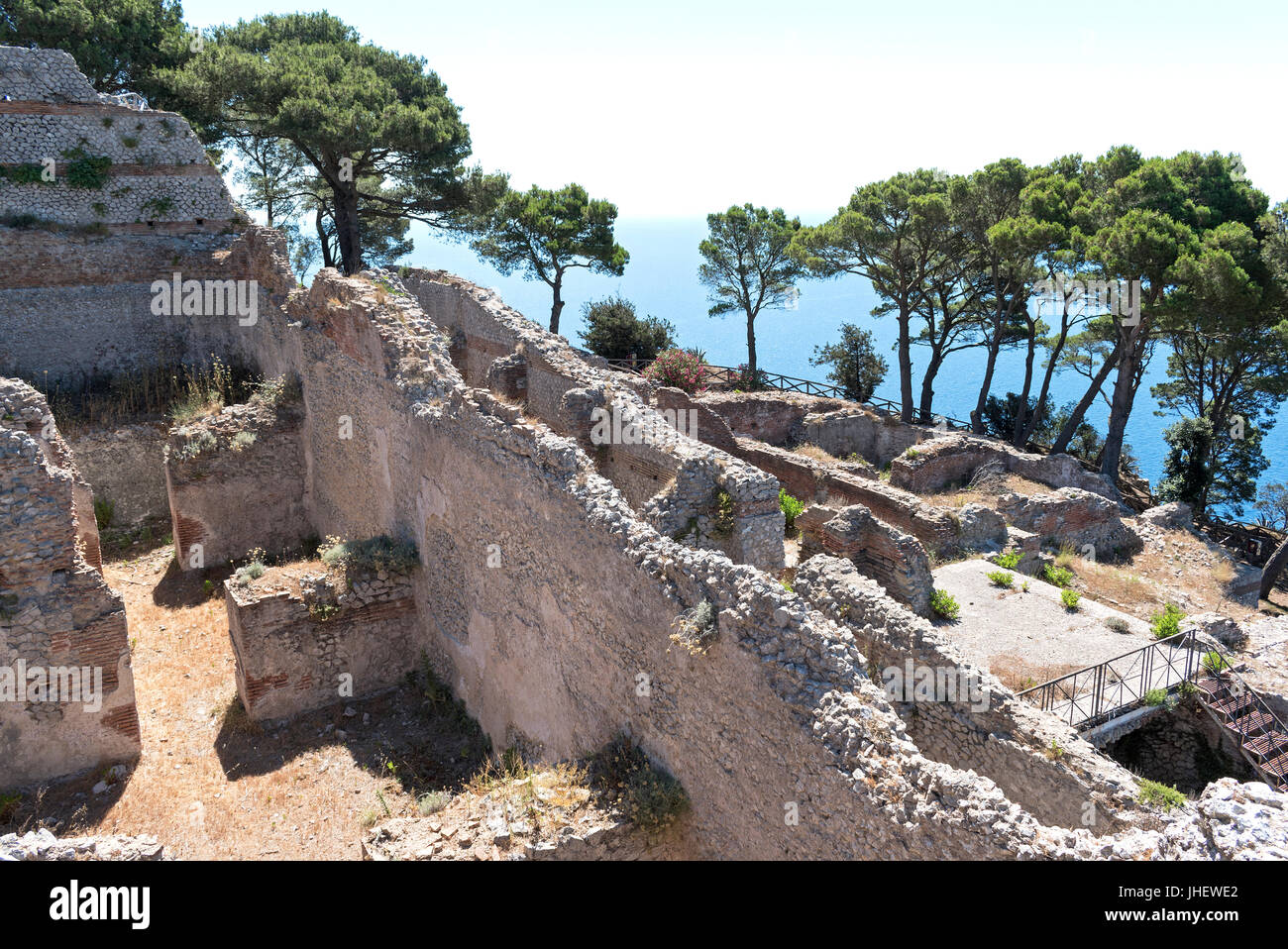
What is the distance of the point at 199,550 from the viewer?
13812 mm

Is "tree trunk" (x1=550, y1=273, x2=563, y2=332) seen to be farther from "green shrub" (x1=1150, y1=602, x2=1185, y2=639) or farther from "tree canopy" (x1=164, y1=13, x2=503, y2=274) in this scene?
"green shrub" (x1=1150, y1=602, x2=1185, y2=639)

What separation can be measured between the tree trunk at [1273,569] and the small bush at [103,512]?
71.8ft

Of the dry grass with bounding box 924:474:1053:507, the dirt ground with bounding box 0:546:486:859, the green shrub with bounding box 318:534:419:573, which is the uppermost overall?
the green shrub with bounding box 318:534:419:573

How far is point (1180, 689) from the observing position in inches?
427

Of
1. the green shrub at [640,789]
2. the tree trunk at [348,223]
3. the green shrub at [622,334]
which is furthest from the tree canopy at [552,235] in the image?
the green shrub at [640,789]

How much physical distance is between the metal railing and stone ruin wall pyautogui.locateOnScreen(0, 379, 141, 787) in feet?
31.9

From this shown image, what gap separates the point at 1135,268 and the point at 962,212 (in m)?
5.61

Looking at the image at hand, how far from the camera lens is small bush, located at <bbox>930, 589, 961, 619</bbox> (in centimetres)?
1298

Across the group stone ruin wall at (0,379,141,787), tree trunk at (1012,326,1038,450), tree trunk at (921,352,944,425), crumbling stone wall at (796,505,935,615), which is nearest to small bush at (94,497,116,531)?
stone ruin wall at (0,379,141,787)

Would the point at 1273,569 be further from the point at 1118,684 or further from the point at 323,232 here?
the point at 323,232

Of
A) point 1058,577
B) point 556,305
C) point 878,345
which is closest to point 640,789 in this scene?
point 1058,577
